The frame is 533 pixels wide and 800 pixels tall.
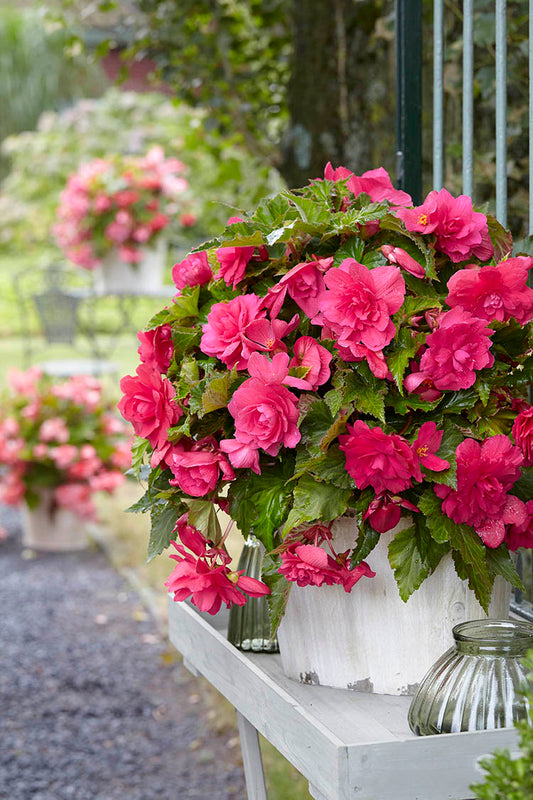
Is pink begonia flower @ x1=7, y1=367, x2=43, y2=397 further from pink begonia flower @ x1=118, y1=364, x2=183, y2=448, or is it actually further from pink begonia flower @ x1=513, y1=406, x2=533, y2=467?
pink begonia flower @ x1=513, y1=406, x2=533, y2=467

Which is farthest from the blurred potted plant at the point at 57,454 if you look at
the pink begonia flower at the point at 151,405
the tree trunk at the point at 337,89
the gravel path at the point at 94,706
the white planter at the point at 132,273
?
the pink begonia flower at the point at 151,405

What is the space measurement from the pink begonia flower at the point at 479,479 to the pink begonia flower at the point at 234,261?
9.2 inches

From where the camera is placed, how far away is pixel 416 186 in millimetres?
1200

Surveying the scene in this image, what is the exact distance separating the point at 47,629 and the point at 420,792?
259 centimetres

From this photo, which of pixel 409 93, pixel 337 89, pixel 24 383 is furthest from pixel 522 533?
pixel 24 383

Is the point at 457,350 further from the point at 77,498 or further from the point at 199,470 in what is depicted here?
the point at 77,498

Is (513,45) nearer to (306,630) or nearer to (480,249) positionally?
(480,249)

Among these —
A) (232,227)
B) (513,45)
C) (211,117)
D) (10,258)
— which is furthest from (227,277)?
(10,258)

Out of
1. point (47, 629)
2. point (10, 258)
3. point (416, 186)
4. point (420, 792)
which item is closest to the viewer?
point (420, 792)

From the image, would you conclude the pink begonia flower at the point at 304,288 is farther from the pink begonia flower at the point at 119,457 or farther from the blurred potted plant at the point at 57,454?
the pink begonia flower at the point at 119,457

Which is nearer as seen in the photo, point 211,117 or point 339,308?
point 339,308

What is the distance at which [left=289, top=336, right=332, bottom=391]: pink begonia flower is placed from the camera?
2.62 ft

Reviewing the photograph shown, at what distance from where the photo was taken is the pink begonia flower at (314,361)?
799mm

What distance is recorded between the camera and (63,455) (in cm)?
388
